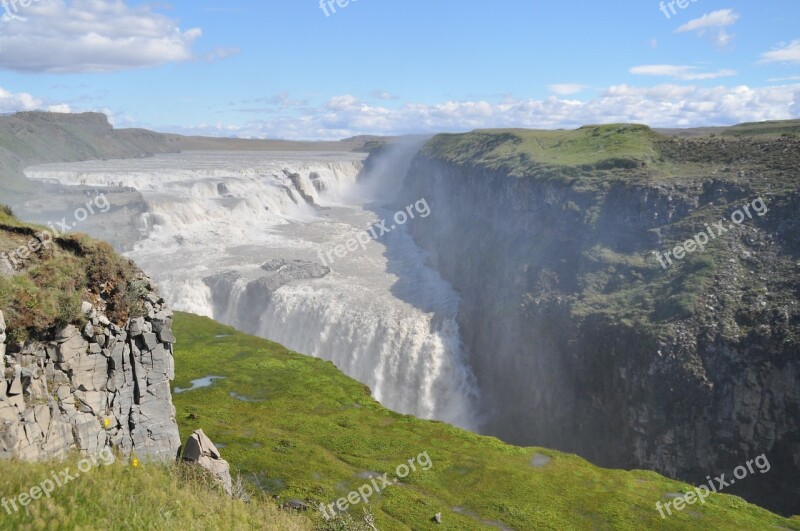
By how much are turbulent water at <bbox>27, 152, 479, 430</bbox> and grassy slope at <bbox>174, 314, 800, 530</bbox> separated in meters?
15.8

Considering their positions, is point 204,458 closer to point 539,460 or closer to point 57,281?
point 57,281

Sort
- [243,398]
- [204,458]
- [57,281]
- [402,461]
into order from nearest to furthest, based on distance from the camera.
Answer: [57,281] → [204,458] → [402,461] → [243,398]

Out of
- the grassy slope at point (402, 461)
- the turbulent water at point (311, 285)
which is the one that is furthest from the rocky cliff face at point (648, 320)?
the grassy slope at point (402, 461)

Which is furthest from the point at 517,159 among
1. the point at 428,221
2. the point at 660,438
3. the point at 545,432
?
the point at 660,438

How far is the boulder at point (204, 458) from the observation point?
1853cm

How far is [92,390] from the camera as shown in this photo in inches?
652

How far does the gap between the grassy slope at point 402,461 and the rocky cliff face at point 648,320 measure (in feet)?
34.6

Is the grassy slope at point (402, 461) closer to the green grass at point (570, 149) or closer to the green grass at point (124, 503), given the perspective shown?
the green grass at point (124, 503)

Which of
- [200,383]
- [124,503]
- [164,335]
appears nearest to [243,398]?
[200,383]

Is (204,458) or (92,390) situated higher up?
(92,390)

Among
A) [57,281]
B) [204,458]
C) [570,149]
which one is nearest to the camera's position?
[57,281]

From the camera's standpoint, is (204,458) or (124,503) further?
(204,458)

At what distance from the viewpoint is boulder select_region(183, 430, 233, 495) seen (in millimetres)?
18531

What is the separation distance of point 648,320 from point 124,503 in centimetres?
4076
